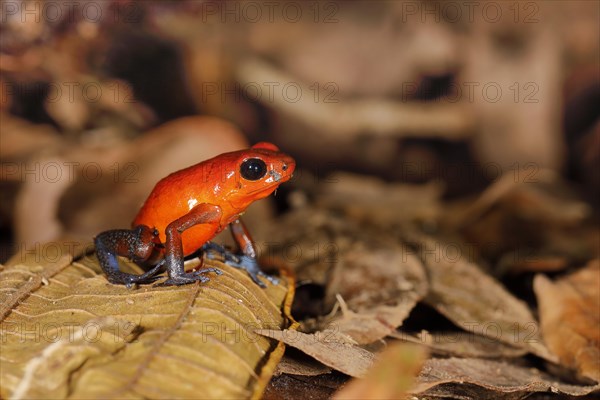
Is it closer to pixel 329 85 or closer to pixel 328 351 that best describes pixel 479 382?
pixel 328 351

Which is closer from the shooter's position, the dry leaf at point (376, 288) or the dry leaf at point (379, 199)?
the dry leaf at point (376, 288)

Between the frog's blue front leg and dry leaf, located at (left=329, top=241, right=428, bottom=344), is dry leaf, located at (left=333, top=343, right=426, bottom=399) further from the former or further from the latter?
the frog's blue front leg

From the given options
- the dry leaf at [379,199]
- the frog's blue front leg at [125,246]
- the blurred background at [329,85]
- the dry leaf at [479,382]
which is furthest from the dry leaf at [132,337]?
the blurred background at [329,85]

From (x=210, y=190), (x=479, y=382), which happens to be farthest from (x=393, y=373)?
(x=210, y=190)

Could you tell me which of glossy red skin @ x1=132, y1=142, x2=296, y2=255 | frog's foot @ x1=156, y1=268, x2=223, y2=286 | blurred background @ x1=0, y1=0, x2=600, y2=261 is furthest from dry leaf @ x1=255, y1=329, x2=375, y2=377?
blurred background @ x1=0, y1=0, x2=600, y2=261

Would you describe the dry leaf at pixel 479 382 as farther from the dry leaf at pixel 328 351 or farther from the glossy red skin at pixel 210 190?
the glossy red skin at pixel 210 190
